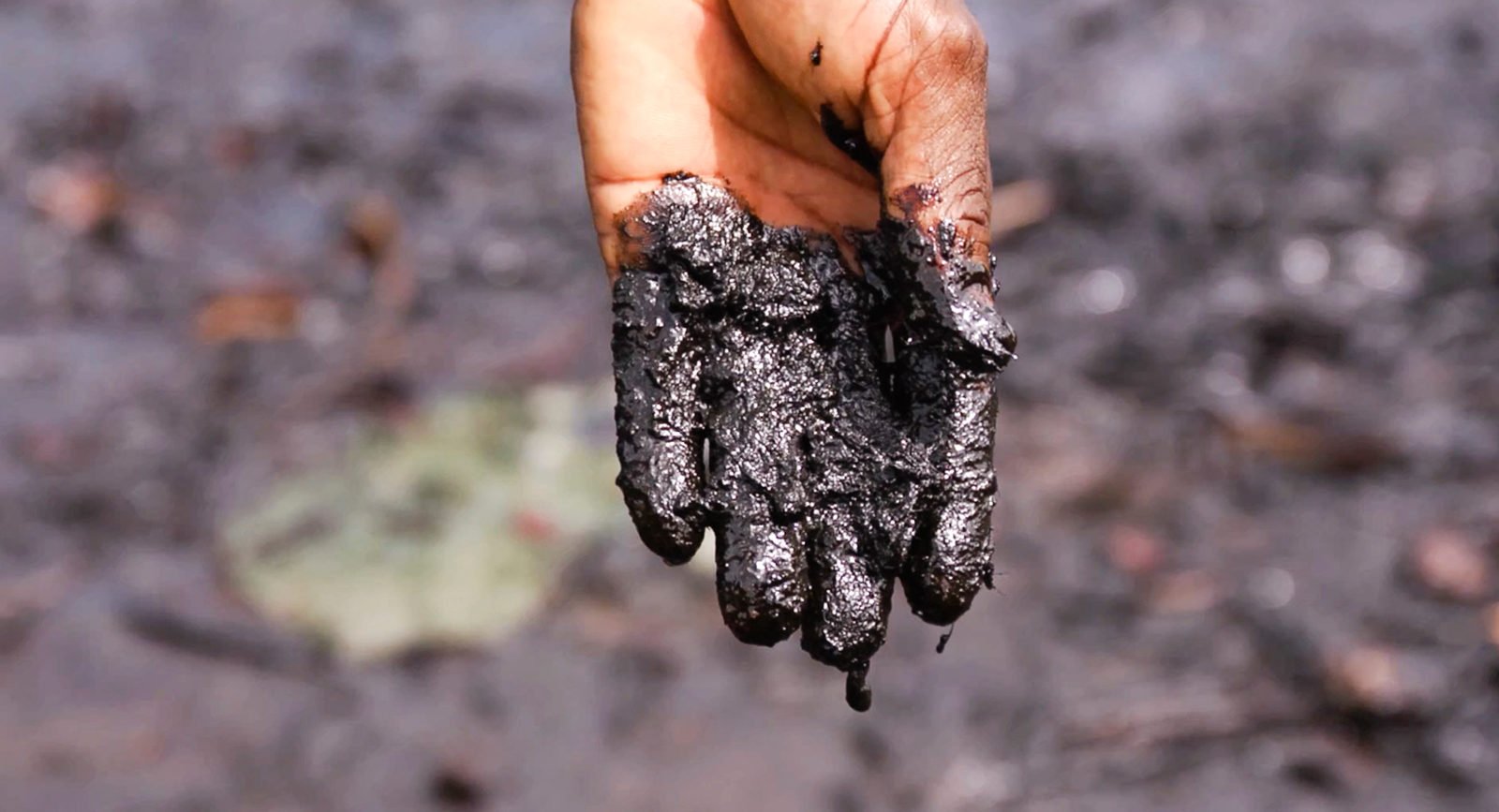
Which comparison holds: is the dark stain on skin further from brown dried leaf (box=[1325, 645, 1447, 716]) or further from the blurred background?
brown dried leaf (box=[1325, 645, 1447, 716])


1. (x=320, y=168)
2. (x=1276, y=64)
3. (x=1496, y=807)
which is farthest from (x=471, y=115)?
(x=1496, y=807)

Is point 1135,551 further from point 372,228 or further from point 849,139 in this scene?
point 372,228

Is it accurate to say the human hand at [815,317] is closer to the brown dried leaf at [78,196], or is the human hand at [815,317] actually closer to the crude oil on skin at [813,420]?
the crude oil on skin at [813,420]

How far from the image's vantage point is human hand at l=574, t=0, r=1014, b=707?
204 cm

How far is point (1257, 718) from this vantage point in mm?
3723

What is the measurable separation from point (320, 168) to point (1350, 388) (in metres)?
4.09

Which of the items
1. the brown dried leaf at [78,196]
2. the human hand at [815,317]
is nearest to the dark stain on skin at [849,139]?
the human hand at [815,317]

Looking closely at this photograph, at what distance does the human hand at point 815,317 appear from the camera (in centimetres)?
204

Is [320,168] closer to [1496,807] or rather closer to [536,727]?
[536,727]

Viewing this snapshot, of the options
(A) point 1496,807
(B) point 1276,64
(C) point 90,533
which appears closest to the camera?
→ (A) point 1496,807

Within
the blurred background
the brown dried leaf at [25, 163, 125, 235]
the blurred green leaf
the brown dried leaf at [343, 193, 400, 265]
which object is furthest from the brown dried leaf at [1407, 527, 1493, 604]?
the brown dried leaf at [25, 163, 125, 235]

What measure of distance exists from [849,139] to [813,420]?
50cm

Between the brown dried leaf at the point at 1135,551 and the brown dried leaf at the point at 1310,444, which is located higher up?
the brown dried leaf at the point at 1310,444

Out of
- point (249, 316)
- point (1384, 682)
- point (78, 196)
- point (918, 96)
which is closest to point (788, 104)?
point (918, 96)
